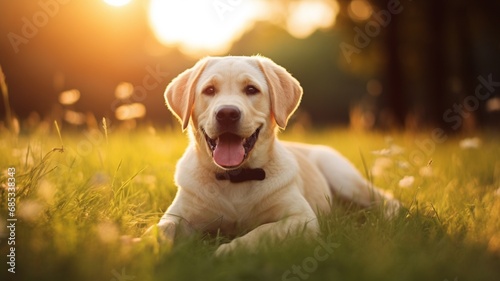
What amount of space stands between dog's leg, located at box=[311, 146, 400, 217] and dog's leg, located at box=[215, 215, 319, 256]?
5.48 feet

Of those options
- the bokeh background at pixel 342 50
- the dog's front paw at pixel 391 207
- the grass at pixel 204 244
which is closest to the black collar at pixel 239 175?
the grass at pixel 204 244

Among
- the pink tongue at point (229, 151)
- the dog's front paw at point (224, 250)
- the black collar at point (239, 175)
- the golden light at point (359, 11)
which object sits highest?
the golden light at point (359, 11)

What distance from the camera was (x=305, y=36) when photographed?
97.6 feet

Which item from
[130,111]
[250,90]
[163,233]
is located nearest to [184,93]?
[250,90]

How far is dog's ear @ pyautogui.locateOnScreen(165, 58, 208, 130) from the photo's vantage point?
420 cm

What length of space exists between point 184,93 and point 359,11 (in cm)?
1336

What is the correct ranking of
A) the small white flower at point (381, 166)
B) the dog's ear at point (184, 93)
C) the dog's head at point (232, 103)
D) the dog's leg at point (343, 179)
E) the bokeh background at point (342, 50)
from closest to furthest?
the dog's head at point (232, 103), the dog's ear at point (184, 93), the dog's leg at point (343, 179), the small white flower at point (381, 166), the bokeh background at point (342, 50)

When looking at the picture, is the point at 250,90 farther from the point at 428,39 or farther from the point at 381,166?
the point at 428,39

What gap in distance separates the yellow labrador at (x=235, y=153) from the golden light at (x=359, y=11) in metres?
12.8

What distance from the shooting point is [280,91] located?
4.34 metres

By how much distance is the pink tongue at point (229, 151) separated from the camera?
392cm

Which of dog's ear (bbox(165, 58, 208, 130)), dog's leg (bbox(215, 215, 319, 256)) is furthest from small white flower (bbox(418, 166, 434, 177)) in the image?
dog's ear (bbox(165, 58, 208, 130))

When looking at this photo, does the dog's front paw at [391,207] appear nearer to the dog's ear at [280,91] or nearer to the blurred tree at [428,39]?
the dog's ear at [280,91]

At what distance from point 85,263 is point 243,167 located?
175 centimetres
